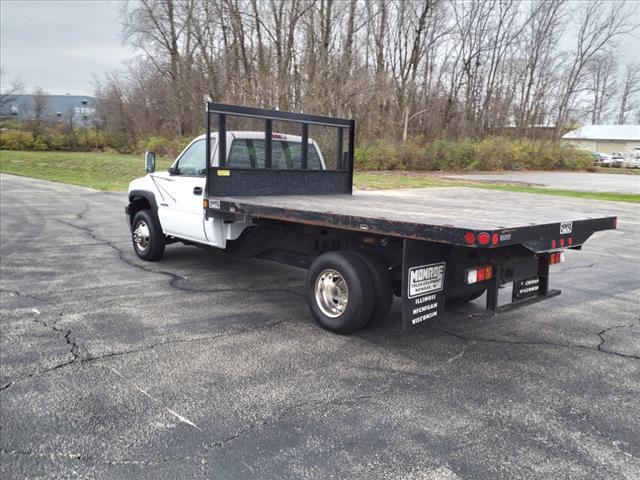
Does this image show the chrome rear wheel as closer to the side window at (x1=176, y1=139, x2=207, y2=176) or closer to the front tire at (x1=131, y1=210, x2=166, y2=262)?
the side window at (x1=176, y1=139, x2=207, y2=176)

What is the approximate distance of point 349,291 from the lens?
15.9 ft

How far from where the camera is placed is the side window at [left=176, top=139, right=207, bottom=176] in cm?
703

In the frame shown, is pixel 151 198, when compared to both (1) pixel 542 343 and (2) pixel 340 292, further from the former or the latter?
(1) pixel 542 343

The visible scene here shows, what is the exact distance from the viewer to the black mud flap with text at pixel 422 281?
431cm

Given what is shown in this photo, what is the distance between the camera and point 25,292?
21.3 feet

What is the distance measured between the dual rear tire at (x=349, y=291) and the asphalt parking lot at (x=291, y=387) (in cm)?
21

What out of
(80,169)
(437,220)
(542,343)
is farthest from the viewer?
(80,169)

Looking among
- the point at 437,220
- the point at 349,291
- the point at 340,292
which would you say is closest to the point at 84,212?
the point at 340,292

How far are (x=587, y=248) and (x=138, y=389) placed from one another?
9.30m

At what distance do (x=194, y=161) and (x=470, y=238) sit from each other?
4.57m

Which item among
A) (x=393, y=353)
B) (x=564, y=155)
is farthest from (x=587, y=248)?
(x=564, y=155)

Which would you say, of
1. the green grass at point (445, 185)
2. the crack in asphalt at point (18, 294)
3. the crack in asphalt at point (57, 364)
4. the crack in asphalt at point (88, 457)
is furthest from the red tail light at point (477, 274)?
the green grass at point (445, 185)

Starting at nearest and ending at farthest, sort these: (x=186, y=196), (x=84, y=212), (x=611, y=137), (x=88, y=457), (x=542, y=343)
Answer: (x=88, y=457) → (x=542, y=343) → (x=186, y=196) → (x=84, y=212) → (x=611, y=137)

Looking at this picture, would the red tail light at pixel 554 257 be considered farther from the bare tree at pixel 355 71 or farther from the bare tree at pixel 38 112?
the bare tree at pixel 38 112
